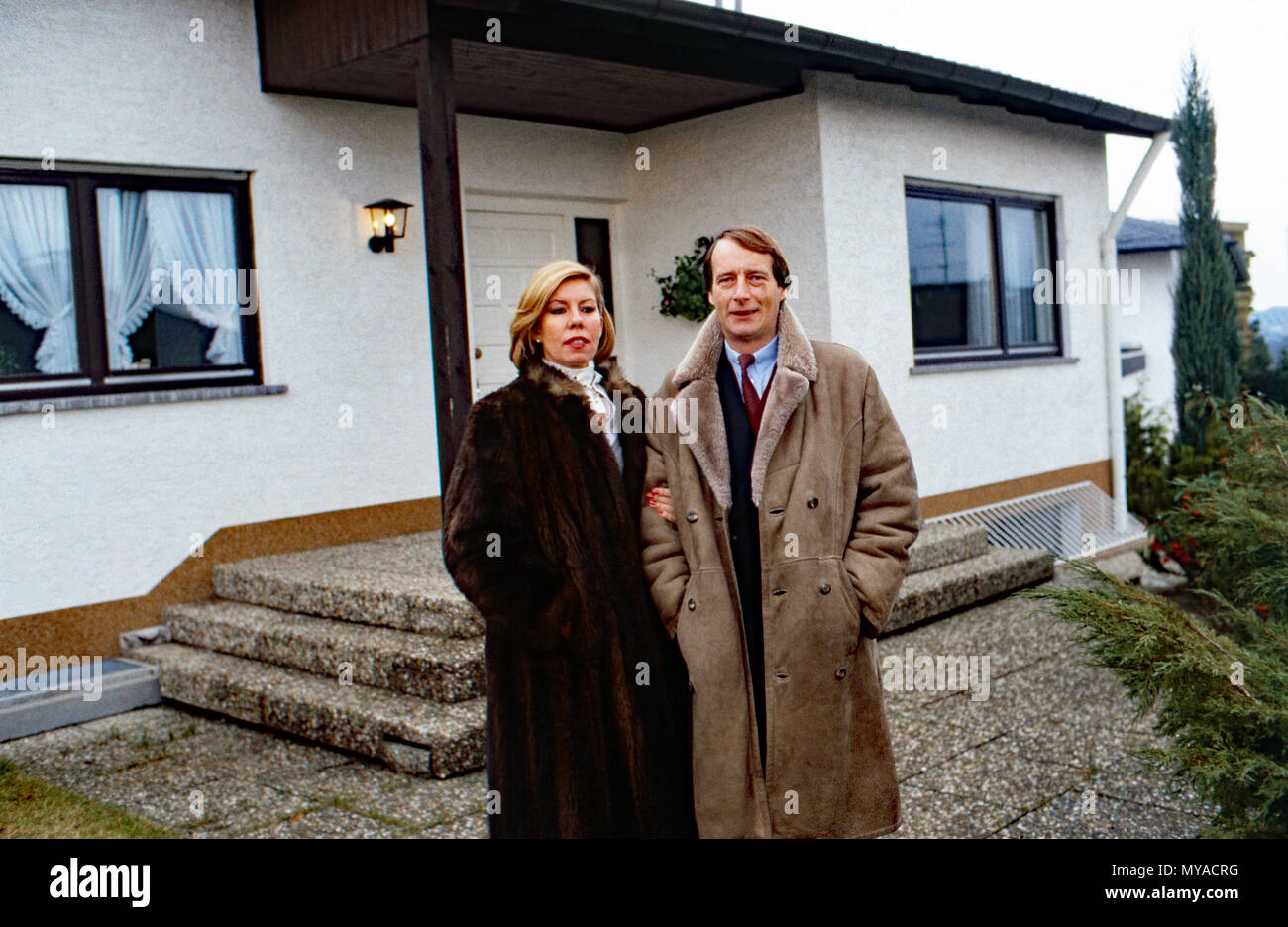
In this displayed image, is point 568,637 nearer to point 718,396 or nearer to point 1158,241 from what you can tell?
point 718,396

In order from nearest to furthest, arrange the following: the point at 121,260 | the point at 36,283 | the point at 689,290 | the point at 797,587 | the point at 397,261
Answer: the point at 797,587 → the point at 36,283 → the point at 121,260 → the point at 397,261 → the point at 689,290

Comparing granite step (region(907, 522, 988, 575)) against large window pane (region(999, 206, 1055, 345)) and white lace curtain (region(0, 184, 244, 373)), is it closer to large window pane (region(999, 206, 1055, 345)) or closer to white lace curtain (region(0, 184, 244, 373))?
large window pane (region(999, 206, 1055, 345))

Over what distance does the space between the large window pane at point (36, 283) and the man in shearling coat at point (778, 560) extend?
465cm

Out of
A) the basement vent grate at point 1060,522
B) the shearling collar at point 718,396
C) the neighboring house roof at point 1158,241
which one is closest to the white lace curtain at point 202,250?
the shearling collar at point 718,396

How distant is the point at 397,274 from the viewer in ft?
25.0

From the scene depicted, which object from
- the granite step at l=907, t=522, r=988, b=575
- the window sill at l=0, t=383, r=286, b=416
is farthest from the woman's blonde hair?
the granite step at l=907, t=522, r=988, b=575

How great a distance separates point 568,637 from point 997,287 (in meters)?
7.93

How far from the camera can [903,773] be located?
190 inches

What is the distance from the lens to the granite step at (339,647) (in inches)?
205

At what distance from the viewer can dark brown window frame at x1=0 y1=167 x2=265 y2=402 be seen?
20.4ft

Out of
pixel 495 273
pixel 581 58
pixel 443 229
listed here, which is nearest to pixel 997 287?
pixel 495 273
